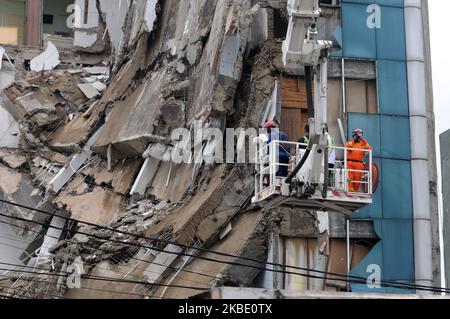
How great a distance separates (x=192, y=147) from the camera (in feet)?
85.7

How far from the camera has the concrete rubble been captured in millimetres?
23656

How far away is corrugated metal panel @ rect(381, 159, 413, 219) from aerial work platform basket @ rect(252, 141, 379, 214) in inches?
223

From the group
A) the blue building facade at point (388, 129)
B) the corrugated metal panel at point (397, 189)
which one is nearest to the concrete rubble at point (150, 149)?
the blue building facade at point (388, 129)

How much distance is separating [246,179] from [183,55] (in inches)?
224

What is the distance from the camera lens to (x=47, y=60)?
37.6 meters

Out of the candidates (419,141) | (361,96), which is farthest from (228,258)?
(419,141)

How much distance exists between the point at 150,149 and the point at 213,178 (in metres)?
3.56

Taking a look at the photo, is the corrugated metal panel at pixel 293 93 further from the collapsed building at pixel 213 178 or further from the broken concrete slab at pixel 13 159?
the broken concrete slab at pixel 13 159

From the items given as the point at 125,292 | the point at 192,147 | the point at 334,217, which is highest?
the point at 192,147

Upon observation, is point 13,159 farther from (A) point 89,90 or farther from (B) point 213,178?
(B) point 213,178

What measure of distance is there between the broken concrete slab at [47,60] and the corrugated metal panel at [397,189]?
1519 cm
